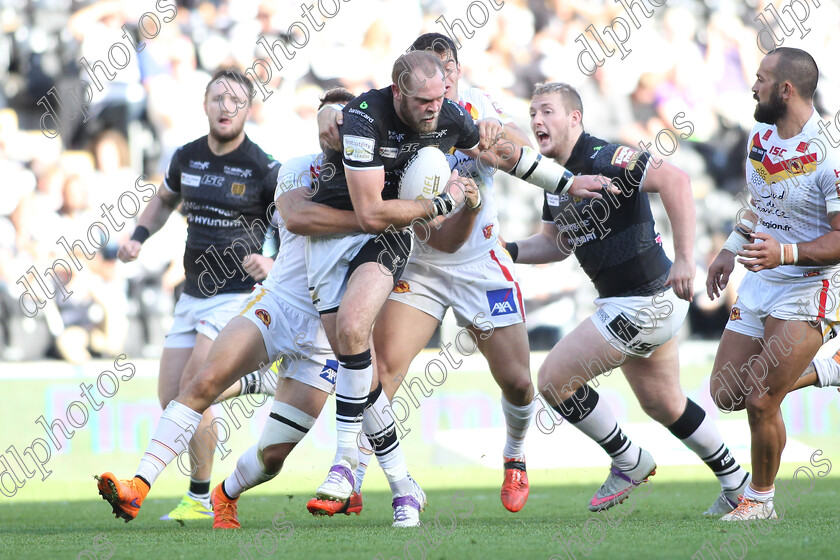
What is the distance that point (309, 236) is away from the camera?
5523mm

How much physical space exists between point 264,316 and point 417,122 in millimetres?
1423

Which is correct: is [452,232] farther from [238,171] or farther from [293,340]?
[238,171]

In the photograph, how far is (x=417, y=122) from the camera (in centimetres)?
512

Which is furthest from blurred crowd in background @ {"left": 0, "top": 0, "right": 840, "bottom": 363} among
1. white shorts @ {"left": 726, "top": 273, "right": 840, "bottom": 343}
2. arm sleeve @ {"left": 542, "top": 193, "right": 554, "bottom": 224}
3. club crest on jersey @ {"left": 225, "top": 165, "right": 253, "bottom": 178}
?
white shorts @ {"left": 726, "top": 273, "right": 840, "bottom": 343}

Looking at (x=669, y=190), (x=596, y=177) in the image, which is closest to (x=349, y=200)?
(x=596, y=177)

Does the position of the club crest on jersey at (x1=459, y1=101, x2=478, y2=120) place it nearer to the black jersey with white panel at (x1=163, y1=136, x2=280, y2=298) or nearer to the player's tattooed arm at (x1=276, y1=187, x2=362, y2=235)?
the player's tattooed arm at (x1=276, y1=187, x2=362, y2=235)

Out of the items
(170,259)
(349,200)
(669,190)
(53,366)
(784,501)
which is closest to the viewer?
(349,200)

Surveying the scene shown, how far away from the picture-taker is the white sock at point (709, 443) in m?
6.23

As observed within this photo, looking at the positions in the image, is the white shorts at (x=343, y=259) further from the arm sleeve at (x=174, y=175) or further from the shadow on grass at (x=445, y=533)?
the arm sleeve at (x=174, y=175)

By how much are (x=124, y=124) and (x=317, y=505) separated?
814 centimetres

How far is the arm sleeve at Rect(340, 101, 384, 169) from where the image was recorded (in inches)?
197

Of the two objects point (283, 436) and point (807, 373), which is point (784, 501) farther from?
point (283, 436)

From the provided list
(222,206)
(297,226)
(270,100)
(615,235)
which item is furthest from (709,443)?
(270,100)

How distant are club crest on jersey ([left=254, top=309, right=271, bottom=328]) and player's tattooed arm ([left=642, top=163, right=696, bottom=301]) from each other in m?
2.30
